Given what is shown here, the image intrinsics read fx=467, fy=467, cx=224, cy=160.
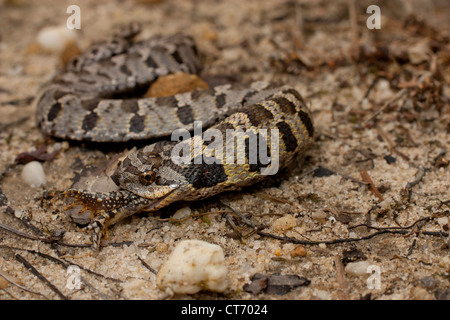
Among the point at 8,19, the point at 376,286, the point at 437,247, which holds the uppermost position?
the point at 8,19

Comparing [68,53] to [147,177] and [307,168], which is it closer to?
[147,177]

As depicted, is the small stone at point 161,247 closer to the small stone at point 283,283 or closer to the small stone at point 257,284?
the small stone at point 257,284

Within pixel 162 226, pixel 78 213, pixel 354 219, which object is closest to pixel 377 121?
pixel 354 219

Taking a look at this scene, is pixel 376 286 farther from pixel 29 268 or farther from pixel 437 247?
pixel 29 268

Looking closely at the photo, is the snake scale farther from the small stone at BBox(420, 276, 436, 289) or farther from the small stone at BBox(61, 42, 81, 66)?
the small stone at BBox(420, 276, 436, 289)

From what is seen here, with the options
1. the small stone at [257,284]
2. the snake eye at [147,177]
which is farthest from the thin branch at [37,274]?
the small stone at [257,284]

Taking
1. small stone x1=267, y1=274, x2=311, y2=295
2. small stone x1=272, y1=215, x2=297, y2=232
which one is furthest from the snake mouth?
small stone x1=267, y1=274, x2=311, y2=295
